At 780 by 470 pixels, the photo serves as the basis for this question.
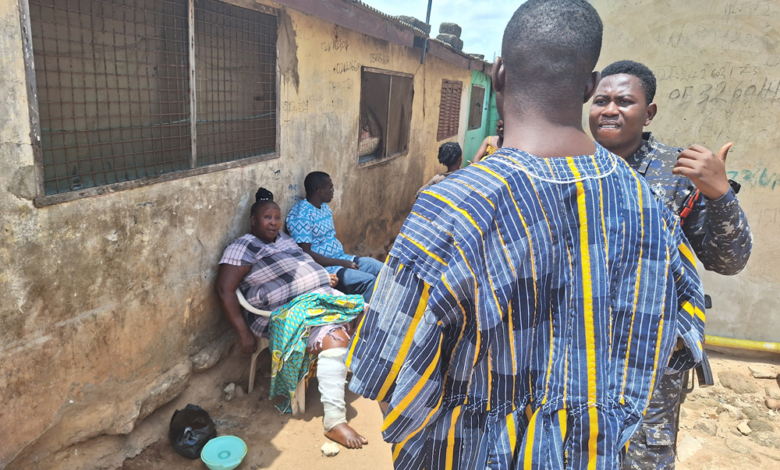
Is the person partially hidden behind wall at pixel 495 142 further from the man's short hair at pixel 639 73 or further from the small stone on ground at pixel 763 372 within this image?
the small stone on ground at pixel 763 372

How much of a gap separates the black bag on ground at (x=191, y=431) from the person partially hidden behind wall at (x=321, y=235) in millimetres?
1379

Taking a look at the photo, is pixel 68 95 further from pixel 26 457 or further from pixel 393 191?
pixel 393 191

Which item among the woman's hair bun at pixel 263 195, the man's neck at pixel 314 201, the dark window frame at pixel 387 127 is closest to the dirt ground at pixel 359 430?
the woman's hair bun at pixel 263 195

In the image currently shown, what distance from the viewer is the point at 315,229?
4000 mm

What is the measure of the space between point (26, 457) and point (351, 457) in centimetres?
160

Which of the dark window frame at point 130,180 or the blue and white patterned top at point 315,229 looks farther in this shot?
the blue and white patterned top at point 315,229

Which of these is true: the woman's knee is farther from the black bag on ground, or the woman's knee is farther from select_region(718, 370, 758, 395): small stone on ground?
select_region(718, 370, 758, 395): small stone on ground

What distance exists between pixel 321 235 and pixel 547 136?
322 cm

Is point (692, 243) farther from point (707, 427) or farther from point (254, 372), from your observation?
point (254, 372)

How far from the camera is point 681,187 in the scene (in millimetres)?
1899

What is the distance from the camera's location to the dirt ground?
9.47 ft

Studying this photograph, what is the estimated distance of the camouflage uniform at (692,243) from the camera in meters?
1.66

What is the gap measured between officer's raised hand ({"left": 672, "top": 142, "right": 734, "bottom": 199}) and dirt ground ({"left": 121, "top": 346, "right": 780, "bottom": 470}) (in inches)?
84.2

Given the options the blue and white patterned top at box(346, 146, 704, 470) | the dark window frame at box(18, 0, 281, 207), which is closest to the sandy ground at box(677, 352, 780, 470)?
the blue and white patterned top at box(346, 146, 704, 470)
